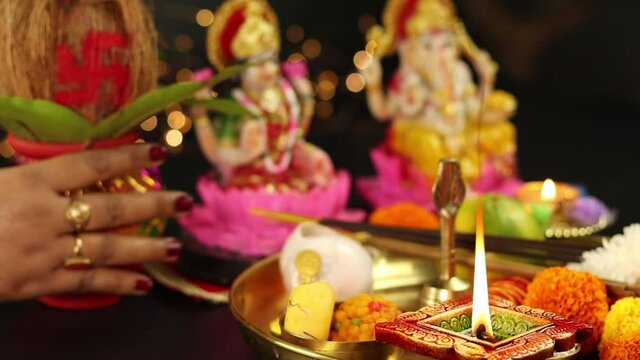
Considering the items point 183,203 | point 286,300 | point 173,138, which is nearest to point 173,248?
point 183,203

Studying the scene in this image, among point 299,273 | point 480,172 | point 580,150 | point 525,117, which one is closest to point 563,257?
point 299,273

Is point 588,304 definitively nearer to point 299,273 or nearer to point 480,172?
point 299,273

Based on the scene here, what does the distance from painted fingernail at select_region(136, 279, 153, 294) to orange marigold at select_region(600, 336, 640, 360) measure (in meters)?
0.54

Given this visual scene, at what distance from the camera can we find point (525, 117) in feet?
7.57

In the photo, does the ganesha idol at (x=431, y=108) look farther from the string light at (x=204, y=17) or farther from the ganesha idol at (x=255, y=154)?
the string light at (x=204, y=17)

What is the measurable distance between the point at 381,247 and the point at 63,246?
1.24 ft

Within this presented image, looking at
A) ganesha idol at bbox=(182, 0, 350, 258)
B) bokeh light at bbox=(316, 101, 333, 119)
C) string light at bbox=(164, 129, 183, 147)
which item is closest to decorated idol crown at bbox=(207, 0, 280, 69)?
ganesha idol at bbox=(182, 0, 350, 258)

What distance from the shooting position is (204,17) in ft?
6.32

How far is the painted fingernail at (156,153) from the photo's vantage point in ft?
3.53

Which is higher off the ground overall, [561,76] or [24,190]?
[561,76]

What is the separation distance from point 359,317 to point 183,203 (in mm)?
338

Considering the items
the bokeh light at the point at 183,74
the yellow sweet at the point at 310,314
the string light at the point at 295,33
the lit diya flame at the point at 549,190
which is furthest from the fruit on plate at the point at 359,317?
the string light at the point at 295,33

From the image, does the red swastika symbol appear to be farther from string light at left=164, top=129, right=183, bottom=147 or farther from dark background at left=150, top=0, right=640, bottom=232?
dark background at left=150, top=0, right=640, bottom=232

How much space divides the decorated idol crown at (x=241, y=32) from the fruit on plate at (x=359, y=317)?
53 cm
